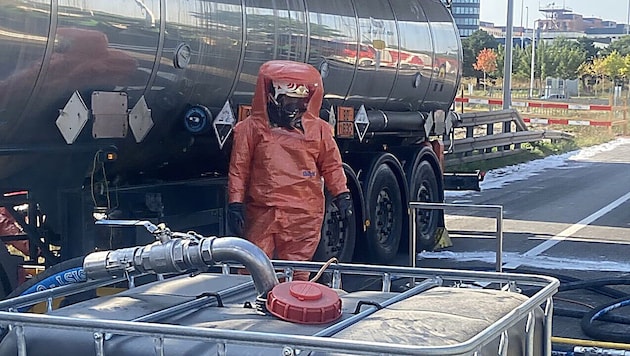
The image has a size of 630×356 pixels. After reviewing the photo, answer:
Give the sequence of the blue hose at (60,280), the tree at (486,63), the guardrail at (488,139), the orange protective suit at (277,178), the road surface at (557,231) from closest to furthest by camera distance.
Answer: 1. the blue hose at (60,280)
2. the orange protective suit at (277,178)
3. the road surface at (557,231)
4. the guardrail at (488,139)
5. the tree at (486,63)

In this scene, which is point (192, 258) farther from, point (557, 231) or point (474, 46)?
point (474, 46)

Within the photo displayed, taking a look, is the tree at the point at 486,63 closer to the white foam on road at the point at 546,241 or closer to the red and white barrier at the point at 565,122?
the red and white barrier at the point at 565,122

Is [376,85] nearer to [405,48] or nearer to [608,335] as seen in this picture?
[405,48]

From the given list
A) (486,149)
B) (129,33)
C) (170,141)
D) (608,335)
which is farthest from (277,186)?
(486,149)

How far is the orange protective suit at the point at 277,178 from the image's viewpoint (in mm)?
7000

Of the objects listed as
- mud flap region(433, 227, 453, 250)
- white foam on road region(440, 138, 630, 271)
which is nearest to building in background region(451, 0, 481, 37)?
white foam on road region(440, 138, 630, 271)

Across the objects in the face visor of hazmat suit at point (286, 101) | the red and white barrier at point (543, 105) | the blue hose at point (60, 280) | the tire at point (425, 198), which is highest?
the face visor of hazmat suit at point (286, 101)

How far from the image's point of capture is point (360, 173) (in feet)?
33.9

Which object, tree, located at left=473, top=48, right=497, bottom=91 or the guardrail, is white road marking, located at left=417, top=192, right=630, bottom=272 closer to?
the guardrail

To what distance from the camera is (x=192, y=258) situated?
338 centimetres

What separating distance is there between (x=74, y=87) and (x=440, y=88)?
6.66 metres

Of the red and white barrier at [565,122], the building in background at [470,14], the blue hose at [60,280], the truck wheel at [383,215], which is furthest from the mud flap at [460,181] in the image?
the building in background at [470,14]

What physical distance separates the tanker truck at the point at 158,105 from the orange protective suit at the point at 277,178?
19.0 inches

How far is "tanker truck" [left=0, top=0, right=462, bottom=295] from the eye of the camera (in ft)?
19.4
